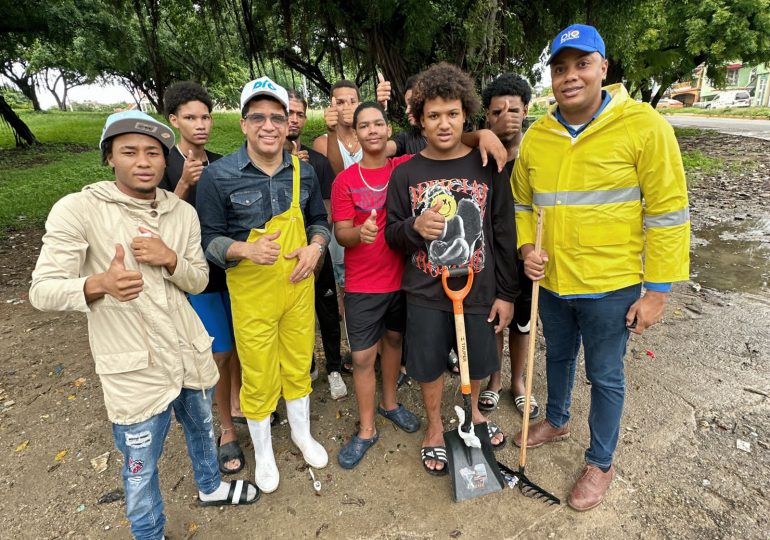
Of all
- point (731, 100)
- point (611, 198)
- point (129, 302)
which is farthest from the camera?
point (731, 100)

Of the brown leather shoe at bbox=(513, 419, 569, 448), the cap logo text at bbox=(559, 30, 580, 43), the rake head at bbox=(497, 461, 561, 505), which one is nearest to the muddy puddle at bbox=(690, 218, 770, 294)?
the brown leather shoe at bbox=(513, 419, 569, 448)

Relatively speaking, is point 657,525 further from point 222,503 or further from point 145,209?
point 145,209

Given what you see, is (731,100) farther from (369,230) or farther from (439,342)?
(369,230)

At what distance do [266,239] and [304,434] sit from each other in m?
1.40

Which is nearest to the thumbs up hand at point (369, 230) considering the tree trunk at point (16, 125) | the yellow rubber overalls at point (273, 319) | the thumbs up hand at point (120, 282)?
the yellow rubber overalls at point (273, 319)

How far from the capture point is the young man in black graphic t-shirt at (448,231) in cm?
239

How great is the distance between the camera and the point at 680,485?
251cm

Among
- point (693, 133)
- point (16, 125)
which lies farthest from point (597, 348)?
point (16, 125)

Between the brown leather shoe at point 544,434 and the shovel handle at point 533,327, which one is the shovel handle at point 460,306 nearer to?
the shovel handle at point 533,327

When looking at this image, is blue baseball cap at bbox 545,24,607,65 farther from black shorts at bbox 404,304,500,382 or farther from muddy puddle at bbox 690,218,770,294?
muddy puddle at bbox 690,218,770,294

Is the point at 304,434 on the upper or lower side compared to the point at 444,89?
lower

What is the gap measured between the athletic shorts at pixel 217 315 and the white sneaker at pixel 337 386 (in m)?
1.03

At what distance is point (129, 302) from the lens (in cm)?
191

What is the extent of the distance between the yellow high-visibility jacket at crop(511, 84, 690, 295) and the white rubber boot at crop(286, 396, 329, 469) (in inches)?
68.7
